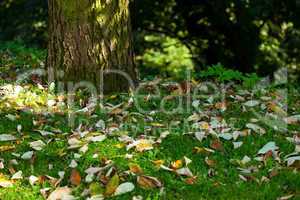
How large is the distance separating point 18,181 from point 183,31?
11725mm

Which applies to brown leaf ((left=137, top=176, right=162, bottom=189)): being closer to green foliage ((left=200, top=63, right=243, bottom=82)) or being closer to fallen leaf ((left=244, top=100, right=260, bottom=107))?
fallen leaf ((left=244, top=100, right=260, bottom=107))

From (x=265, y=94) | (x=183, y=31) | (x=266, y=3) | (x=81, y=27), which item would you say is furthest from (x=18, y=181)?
(x=183, y=31)

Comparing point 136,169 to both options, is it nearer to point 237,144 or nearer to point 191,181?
point 191,181

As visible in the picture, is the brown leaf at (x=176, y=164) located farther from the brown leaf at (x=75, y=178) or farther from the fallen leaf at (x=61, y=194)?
the fallen leaf at (x=61, y=194)

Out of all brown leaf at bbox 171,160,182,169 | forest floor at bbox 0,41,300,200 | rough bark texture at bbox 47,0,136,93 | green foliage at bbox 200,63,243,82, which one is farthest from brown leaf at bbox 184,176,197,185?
green foliage at bbox 200,63,243,82

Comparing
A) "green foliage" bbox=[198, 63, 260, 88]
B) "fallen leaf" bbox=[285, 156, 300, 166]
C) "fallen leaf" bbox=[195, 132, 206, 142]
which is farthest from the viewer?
"green foliage" bbox=[198, 63, 260, 88]

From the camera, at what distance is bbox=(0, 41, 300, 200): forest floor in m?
4.82

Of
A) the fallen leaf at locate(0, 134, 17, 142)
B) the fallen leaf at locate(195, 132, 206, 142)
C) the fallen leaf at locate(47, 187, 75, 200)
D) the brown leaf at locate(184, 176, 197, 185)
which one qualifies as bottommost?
the fallen leaf at locate(47, 187, 75, 200)

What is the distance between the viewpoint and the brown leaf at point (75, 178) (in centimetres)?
488

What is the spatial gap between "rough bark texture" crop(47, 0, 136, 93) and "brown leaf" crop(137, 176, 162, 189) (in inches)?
93.0

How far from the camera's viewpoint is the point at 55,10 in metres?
6.90

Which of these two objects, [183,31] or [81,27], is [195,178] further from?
[183,31]

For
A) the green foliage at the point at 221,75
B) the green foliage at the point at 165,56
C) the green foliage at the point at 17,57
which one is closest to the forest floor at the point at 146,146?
the green foliage at the point at 221,75

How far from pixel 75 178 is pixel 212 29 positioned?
10.4m
